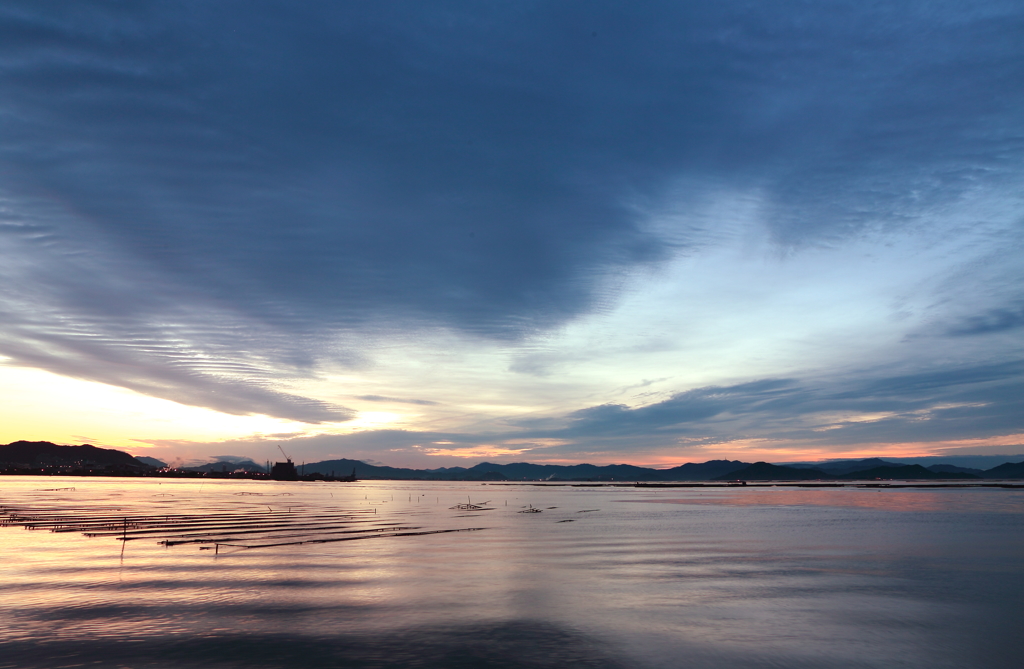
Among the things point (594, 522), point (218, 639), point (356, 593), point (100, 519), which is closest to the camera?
point (218, 639)

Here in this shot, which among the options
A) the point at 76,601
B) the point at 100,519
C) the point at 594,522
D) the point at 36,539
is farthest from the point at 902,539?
the point at 100,519

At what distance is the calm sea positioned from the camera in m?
21.1

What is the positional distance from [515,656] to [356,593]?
13.0 meters

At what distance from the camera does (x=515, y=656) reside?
815 inches

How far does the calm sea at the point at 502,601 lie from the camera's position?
2114cm

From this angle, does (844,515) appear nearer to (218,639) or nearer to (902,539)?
(902,539)

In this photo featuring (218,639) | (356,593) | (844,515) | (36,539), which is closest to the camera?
(218,639)

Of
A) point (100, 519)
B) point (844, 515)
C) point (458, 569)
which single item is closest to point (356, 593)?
point (458, 569)

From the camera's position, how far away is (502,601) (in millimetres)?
29250

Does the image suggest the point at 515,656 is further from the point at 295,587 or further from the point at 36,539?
the point at 36,539

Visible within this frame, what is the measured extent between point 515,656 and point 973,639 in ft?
62.1

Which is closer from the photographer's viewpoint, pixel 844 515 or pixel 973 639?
pixel 973 639

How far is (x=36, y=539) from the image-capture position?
1989 inches

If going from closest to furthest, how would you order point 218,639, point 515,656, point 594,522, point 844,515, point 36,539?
1. point 515,656
2. point 218,639
3. point 36,539
4. point 594,522
5. point 844,515
